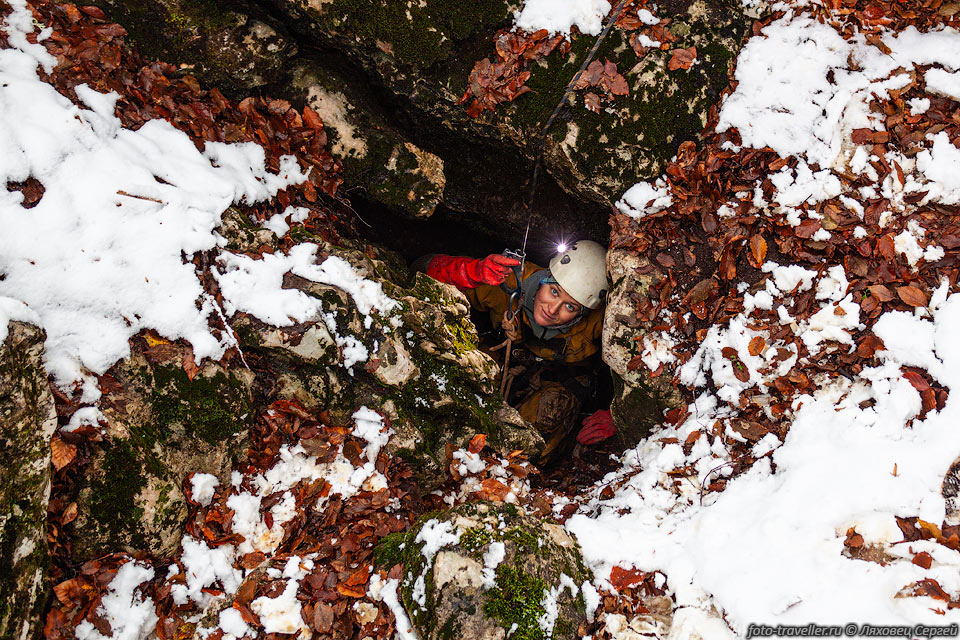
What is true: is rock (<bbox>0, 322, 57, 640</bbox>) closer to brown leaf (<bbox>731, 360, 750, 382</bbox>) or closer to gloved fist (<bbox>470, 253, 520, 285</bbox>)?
gloved fist (<bbox>470, 253, 520, 285</bbox>)

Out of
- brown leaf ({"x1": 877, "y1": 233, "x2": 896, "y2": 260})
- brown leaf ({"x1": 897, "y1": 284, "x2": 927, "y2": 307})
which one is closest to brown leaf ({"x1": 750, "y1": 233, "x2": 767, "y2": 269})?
brown leaf ({"x1": 877, "y1": 233, "x2": 896, "y2": 260})

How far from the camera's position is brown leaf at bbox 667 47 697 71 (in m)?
4.64

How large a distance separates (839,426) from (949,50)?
11.2 feet

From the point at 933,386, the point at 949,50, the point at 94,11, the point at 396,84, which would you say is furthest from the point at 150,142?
the point at 949,50

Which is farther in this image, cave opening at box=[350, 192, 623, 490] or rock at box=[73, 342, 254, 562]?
cave opening at box=[350, 192, 623, 490]

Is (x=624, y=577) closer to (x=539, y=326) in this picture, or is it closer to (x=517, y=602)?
(x=517, y=602)

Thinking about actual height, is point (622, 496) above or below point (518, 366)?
above

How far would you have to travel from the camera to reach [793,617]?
3057 millimetres

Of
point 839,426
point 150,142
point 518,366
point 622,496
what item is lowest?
point 518,366

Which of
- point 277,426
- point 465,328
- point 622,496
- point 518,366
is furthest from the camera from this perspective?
point 518,366

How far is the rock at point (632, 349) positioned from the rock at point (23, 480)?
14.1 ft

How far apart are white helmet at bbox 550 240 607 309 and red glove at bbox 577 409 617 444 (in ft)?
5.14

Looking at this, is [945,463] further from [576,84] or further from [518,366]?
[518,366]

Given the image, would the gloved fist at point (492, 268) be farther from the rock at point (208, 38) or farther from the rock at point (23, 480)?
the rock at point (23, 480)
